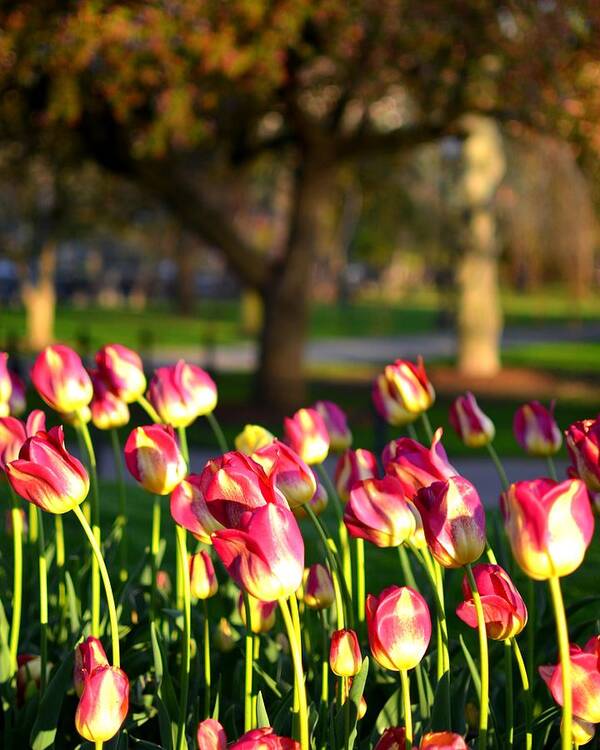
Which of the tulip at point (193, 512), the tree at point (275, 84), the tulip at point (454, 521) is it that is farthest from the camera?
the tree at point (275, 84)

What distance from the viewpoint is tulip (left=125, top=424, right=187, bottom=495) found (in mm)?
2119

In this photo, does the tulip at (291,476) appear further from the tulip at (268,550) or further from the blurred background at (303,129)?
the blurred background at (303,129)

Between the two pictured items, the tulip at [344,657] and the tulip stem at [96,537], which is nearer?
the tulip at [344,657]

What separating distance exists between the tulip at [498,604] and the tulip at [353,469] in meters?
0.50

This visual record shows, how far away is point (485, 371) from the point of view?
63.5ft

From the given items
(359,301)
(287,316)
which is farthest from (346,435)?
(359,301)

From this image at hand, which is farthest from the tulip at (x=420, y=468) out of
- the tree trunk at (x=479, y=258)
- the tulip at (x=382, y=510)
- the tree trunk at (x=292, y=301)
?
the tree trunk at (x=479, y=258)

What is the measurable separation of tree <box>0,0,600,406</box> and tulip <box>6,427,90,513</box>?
874cm

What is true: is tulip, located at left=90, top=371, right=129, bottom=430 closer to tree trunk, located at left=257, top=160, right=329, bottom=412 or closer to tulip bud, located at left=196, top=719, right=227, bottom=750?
tulip bud, located at left=196, top=719, right=227, bottom=750

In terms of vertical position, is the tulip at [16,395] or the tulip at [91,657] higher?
the tulip at [16,395]

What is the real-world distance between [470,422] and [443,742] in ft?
4.32

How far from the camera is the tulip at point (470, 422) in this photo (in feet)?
9.26

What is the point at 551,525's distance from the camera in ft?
4.94

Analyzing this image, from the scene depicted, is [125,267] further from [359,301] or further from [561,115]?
[561,115]
